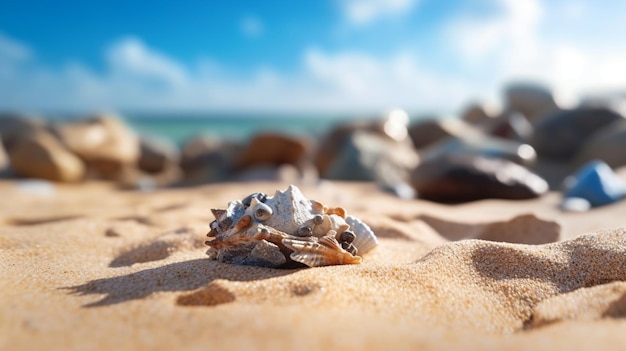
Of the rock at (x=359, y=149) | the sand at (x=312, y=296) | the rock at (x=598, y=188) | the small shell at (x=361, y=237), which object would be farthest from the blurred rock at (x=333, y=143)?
the small shell at (x=361, y=237)

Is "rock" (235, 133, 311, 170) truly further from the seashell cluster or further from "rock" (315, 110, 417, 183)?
the seashell cluster

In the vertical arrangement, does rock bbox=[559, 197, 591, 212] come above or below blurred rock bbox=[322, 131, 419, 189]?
below

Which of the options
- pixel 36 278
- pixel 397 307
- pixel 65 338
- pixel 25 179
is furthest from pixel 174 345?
pixel 25 179

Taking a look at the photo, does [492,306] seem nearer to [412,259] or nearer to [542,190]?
[412,259]

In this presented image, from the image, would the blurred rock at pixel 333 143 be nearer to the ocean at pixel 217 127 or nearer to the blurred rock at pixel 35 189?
the ocean at pixel 217 127

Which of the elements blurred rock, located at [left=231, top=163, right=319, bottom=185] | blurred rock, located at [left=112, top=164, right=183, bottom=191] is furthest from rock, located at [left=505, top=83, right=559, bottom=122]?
blurred rock, located at [left=112, top=164, right=183, bottom=191]

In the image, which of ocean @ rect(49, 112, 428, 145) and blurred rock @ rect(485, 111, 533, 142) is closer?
blurred rock @ rect(485, 111, 533, 142)
